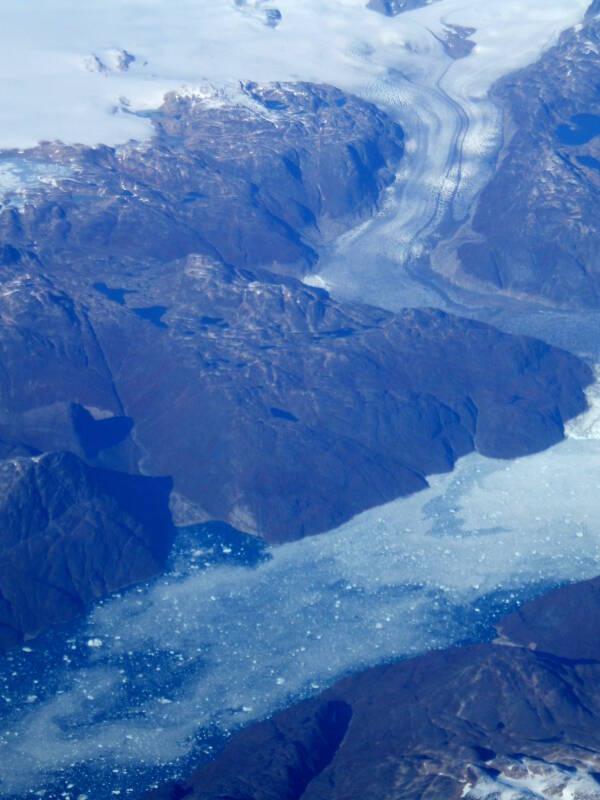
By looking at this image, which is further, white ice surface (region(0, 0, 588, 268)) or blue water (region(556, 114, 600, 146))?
blue water (region(556, 114, 600, 146))

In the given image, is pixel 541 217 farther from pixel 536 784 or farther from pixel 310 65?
pixel 536 784

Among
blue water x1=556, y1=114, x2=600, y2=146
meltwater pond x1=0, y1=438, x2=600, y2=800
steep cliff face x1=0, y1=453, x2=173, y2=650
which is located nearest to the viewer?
meltwater pond x1=0, y1=438, x2=600, y2=800

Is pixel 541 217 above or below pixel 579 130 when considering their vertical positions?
below

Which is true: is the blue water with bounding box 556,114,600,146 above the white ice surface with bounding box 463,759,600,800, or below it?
above

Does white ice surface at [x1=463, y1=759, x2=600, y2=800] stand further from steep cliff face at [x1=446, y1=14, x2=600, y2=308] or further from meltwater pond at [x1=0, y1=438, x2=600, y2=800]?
steep cliff face at [x1=446, y1=14, x2=600, y2=308]

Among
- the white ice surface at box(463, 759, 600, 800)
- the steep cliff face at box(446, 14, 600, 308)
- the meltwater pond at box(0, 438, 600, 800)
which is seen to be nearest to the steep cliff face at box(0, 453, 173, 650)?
the meltwater pond at box(0, 438, 600, 800)

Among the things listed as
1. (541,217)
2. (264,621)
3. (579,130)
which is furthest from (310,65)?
(264,621)

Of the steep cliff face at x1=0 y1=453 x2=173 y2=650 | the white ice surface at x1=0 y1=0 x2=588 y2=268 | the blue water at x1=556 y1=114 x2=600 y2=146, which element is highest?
the blue water at x1=556 y1=114 x2=600 y2=146
